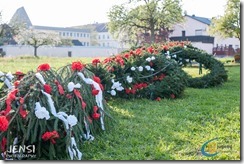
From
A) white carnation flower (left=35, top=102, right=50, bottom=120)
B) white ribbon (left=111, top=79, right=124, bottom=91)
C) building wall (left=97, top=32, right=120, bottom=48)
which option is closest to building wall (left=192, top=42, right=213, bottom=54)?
building wall (left=97, top=32, right=120, bottom=48)

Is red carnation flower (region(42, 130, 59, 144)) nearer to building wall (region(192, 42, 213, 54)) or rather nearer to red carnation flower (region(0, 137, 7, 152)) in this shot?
red carnation flower (region(0, 137, 7, 152))

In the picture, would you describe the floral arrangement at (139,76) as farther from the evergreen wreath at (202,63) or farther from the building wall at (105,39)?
the evergreen wreath at (202,63)

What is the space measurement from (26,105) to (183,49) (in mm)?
3360

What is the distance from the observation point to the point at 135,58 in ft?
12.0

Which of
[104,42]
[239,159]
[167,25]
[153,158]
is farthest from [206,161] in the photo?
[167,25]

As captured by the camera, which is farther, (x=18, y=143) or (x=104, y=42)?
(x=104, y=42)

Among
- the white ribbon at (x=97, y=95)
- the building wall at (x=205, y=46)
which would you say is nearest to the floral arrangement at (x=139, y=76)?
the building wall at (x=205, y=46)

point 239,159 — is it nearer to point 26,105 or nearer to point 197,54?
point 26,105

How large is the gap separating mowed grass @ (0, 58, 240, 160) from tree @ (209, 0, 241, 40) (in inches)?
19.1

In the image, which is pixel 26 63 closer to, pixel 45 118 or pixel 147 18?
pixel 147 18

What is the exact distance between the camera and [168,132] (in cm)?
206

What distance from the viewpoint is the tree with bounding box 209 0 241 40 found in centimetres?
245

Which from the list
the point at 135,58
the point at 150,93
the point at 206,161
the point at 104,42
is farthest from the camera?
the point at 104,42

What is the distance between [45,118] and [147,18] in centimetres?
373
